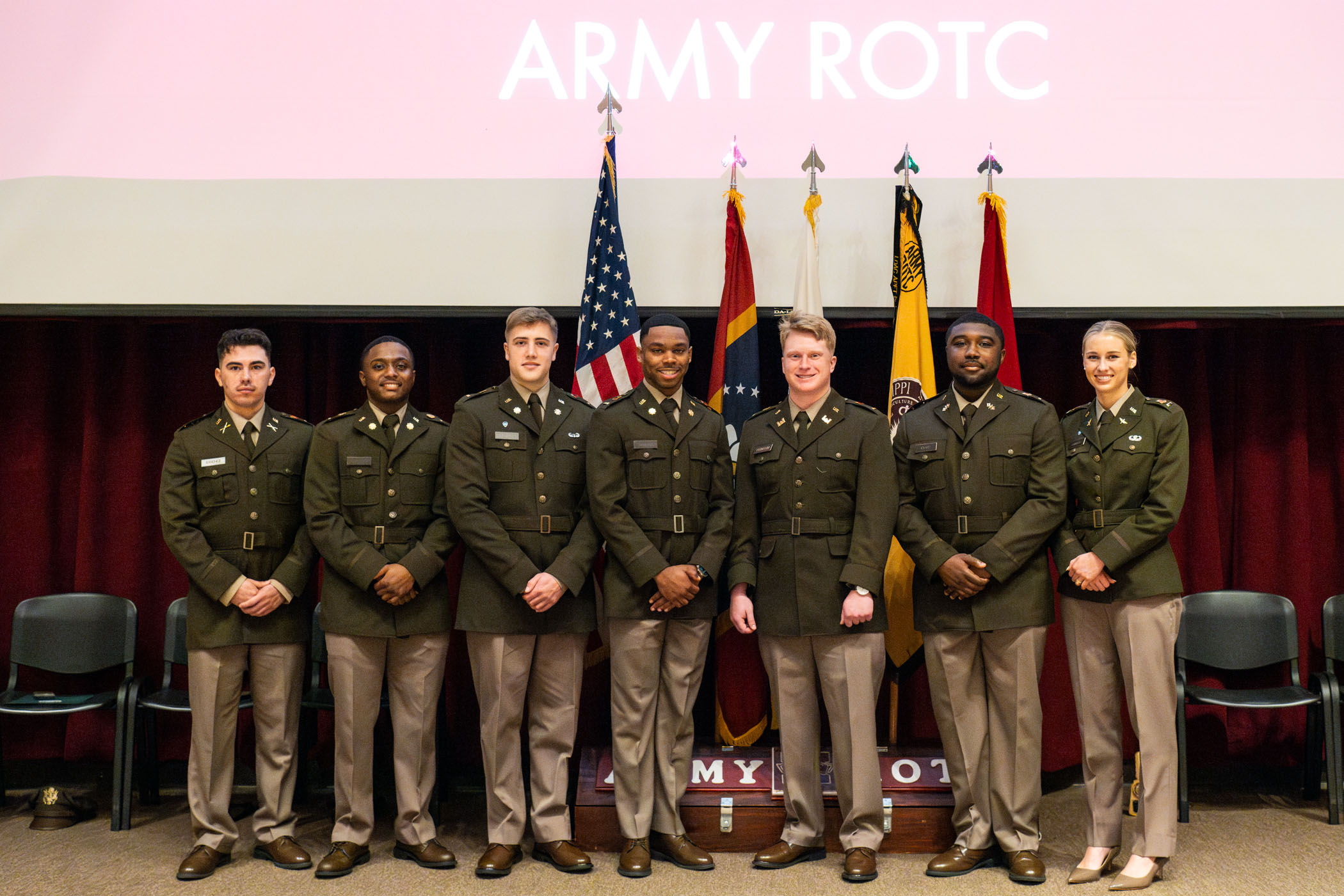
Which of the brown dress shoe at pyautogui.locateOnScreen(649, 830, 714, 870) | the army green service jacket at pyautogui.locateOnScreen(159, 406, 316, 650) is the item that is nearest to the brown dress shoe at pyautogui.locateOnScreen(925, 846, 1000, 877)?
the brown dress shoe at pyautogui.locateOnScreen(649, 830, 714, 870)

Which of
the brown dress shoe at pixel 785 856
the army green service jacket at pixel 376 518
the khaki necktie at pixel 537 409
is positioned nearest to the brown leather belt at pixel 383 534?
the army green service jacket at pixel 376 518

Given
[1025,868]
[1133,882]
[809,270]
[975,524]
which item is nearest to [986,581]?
[975,524]

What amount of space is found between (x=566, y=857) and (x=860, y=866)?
95cm

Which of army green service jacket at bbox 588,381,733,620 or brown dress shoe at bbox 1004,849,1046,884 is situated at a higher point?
army green service jacket at bbox 588,381,733,620

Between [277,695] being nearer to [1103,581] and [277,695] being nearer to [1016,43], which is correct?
[1103,581]

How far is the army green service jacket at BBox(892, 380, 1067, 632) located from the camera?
10.3 feet

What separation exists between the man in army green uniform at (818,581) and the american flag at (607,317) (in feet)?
2.28

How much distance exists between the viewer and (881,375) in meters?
4.41

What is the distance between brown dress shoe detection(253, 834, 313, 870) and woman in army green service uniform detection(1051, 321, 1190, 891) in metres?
2.52

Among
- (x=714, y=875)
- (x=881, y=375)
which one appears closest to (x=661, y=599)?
(x=714, y=875)

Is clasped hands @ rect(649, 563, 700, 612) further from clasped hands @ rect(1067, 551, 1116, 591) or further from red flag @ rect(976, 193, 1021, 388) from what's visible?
red flag @ rect(976, 193, 1021, 388)

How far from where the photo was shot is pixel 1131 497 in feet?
10.3

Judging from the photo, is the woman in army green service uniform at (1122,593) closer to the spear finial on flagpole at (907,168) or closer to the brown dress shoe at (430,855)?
the spear finial on flagpole at (907,168)

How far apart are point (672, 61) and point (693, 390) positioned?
56.0 inches
